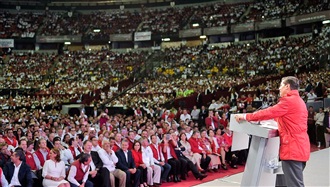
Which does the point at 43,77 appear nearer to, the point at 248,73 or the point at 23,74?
the point at 23,74

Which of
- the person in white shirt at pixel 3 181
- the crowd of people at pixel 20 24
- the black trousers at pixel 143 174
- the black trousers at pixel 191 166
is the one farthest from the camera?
the crowd of people at pixel 20 24

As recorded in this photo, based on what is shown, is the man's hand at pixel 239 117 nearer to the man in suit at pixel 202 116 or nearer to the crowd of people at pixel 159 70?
the man in suit at pixel 202 116

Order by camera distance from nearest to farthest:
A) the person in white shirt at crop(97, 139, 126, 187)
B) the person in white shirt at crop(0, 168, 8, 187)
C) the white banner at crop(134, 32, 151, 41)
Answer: the person in white shirt at crop(0, 168, 8, 187) < the person in white shirt at crop(97, 139, 126, 187) < the white banner at crop(134, 32, 151, 41)

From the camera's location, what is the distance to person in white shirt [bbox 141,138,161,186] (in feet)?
26.7

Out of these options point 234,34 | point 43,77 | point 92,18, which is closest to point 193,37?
point 234,34

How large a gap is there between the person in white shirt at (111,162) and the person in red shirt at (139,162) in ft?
1.96

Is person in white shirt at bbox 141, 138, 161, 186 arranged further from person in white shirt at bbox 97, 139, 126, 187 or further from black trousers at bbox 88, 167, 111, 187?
black trousers at bbox 88, 167, 111, 187

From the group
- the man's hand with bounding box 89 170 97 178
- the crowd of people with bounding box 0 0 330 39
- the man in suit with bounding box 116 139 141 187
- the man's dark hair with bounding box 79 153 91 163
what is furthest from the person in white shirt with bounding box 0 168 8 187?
the crowd of people with bounding box 0 0 330 39

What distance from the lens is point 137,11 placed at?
48.3m

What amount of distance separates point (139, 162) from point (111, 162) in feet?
2.56

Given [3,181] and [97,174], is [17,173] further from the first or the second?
[97,174]

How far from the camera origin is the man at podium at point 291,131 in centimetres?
368

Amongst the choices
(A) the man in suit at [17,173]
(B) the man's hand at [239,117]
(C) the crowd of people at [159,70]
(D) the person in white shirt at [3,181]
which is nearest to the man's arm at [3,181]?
(D) the person in white shirt at [3,181]

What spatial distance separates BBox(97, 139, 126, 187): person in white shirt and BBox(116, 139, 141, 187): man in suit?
0.15 meters
